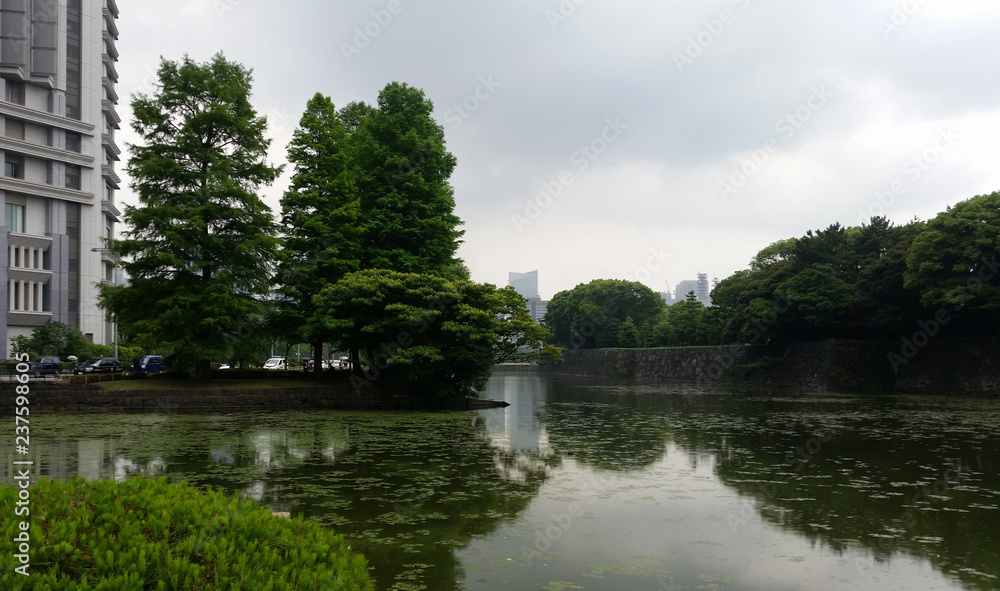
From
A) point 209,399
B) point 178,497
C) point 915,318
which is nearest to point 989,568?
point 178,497

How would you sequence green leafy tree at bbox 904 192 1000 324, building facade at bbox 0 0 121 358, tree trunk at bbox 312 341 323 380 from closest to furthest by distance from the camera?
tree trunk at bbox 312 341 323 380 → green leafy tree at bbox 904 192 1000 324 → building facade at bbox 0 0 121 358

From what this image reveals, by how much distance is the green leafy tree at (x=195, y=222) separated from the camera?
23.2 metres

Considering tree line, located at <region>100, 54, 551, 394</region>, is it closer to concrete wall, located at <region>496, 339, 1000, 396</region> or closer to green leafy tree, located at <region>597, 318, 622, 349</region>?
concrete wall, located at <region>496, 339, 1000, 396</region>

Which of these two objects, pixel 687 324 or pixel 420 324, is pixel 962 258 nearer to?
pixel 420 324

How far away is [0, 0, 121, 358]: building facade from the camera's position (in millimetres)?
45438

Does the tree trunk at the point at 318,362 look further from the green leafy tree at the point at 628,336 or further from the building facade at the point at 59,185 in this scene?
the green leafy tree at the point at 628,336

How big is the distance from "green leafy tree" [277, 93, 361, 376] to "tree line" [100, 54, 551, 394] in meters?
0.06

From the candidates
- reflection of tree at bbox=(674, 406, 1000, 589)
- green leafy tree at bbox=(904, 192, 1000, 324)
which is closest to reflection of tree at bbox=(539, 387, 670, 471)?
reflection of tree at bbox=(674, 406, 1000, 589)

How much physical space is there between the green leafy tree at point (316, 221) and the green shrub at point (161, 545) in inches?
833

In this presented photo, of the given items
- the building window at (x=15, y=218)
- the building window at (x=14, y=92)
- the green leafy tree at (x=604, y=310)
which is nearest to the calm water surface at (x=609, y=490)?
the building window at (x=15, y=218)

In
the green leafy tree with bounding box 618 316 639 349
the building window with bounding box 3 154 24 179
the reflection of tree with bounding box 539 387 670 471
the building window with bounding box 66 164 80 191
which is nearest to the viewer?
the reflection of tree with bounding box 539 387 670 471

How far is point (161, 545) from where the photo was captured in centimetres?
363

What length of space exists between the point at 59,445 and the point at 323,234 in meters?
13.9

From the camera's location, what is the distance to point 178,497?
4395mm
